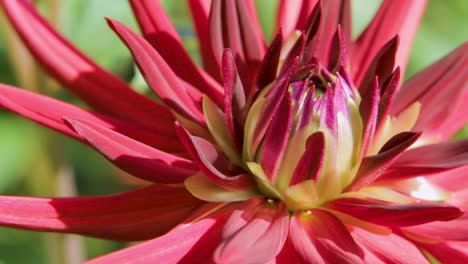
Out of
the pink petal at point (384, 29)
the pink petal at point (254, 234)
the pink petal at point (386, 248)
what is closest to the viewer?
the pink petal at point (254, 234)

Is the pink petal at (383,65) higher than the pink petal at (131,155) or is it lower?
higher

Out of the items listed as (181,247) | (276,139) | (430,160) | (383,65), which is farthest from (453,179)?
(181,247)

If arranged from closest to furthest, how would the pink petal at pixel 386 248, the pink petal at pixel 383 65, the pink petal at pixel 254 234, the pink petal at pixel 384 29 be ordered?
the pink petal at pixel 254 234 → the pink petal at pixel 386 248 → the pink petal at pixel 383 65 → the pink petal at pixel 384 29

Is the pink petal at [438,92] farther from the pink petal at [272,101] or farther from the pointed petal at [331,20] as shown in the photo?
the pink petal at [272,101]

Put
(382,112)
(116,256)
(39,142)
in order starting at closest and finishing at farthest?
1. (116,256)
2. (382,112)
3. (39,142)

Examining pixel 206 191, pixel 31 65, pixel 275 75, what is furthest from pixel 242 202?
pixel 31 65

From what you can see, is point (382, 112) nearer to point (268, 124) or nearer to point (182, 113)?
point (268, 124)

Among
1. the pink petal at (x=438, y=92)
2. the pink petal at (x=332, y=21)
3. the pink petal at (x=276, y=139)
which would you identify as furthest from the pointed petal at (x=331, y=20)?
the pink petal at (x=276, y=139)
